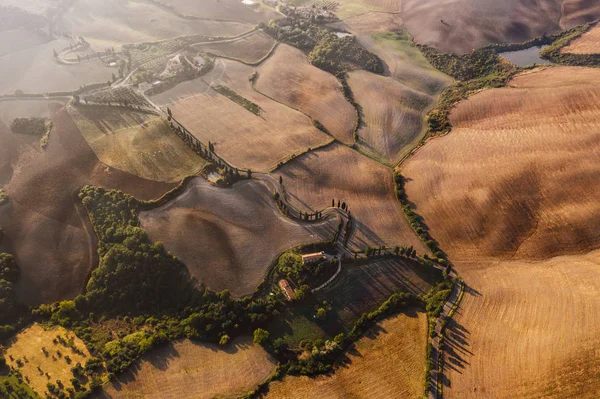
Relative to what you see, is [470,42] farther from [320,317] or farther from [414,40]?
[320,317]

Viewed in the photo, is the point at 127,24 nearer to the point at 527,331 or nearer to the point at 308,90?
the point at 308,90

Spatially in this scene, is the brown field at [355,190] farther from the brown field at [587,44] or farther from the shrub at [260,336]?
the brown field at [587,44]

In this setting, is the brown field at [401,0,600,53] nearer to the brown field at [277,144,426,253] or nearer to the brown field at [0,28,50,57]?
the brown field at [277,144,426,253]

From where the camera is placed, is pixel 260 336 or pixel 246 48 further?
pixel 246 48

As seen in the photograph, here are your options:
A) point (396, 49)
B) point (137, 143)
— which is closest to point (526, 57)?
point (396, 49)

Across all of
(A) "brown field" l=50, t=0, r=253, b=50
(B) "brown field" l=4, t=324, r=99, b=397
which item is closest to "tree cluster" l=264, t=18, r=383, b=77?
Result: (A) "brown field" l=50, t=0, r=253, b=50

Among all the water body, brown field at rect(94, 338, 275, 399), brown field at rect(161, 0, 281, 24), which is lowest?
brown field at rect(94, 338, 275, 399)

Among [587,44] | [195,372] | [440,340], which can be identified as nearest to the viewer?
[195,372]
